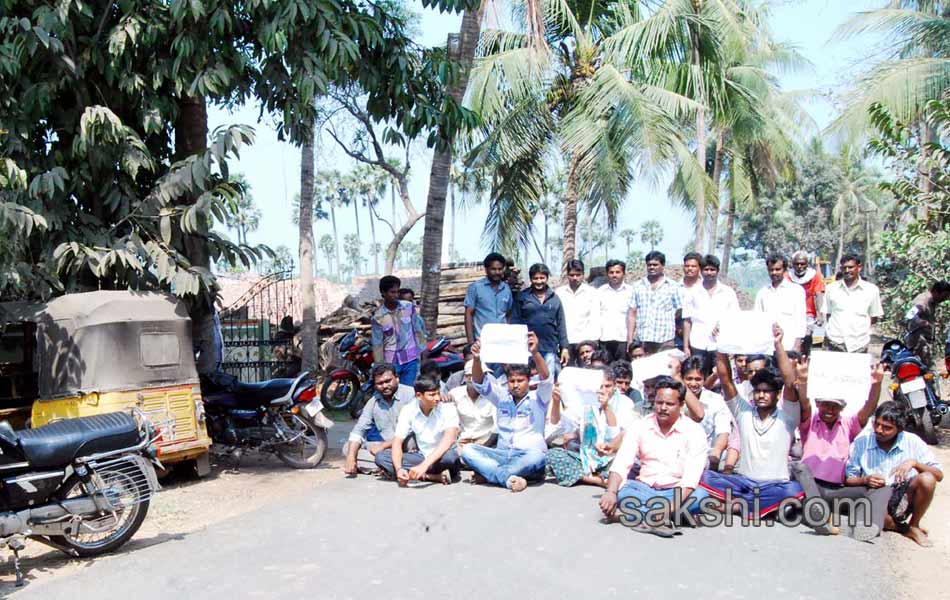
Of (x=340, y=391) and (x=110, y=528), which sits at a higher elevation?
(x=340, y=391)

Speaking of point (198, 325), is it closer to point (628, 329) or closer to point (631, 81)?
point (628, 329)

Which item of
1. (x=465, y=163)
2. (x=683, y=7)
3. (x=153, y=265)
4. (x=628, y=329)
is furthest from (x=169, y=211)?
(x=683, y=7)

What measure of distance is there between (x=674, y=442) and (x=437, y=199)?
6.73 metres

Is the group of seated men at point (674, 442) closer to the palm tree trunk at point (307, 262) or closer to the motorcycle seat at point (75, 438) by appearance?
the motorcycle seat at point (75, 438)

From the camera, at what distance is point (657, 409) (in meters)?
6.21

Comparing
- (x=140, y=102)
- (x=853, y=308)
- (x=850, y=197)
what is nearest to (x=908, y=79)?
(x=853, y=308)

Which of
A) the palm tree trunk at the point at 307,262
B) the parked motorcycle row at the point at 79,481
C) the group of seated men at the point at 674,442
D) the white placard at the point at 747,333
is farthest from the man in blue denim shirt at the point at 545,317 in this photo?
the palm tree trunk at the point at 307,262

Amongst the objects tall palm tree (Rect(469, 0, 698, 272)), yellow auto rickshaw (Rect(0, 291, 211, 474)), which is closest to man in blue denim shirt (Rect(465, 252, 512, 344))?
yellow auto rickshaw (Rect(0, 291, 211, 474))

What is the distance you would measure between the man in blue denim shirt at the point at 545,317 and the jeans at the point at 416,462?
5.17ft

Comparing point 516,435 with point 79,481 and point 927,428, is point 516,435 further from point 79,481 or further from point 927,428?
point 927,428

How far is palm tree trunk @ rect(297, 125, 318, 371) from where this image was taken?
15266mm

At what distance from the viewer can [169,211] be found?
790cm

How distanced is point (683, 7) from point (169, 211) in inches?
525

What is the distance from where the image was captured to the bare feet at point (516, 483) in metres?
7.32
